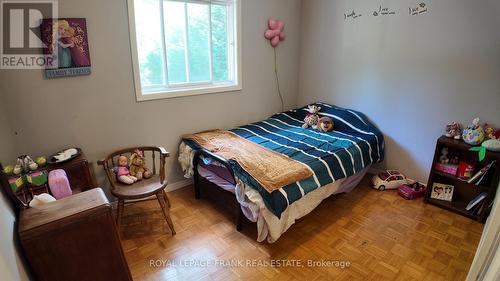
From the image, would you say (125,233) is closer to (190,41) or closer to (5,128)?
(5,128)

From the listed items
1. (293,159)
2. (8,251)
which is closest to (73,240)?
(8,251)

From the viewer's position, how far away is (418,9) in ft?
8.36

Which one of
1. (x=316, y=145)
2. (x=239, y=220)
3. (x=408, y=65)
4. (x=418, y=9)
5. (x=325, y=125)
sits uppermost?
(x=418, y=9)

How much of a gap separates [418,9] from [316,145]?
5.24 feet

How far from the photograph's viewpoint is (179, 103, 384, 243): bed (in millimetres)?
1958

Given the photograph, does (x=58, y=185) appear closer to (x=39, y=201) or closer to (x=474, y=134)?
(x=39, y=201)

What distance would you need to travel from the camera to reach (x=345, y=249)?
2029 millimetres

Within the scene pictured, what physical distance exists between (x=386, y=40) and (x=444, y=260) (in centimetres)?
210

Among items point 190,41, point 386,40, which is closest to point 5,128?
point 190,41

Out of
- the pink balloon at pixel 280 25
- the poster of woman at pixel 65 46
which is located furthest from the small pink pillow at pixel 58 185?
the pink balloon at pixel 280 25

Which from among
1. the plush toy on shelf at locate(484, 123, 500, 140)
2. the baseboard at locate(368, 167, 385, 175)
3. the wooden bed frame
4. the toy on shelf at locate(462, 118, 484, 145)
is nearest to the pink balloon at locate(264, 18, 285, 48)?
the wooden bed frame

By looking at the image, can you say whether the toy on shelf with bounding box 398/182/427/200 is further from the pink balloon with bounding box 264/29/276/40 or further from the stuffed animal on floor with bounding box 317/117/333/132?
the pink balloon with bounding box 264/29/276/40

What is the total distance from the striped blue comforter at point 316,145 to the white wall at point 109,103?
535 millimetres

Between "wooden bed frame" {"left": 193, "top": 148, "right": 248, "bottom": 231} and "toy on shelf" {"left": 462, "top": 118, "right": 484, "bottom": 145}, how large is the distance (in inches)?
79.9
